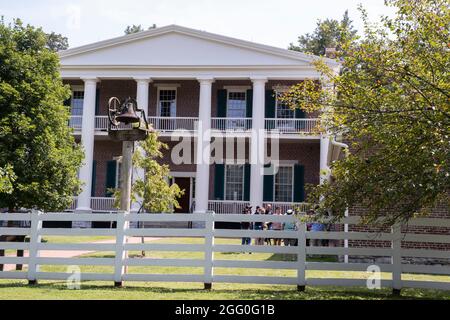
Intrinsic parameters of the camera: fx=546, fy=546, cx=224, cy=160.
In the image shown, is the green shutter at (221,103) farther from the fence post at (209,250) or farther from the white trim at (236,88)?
the fence post at (209,250)

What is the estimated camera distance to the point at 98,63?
2819cm

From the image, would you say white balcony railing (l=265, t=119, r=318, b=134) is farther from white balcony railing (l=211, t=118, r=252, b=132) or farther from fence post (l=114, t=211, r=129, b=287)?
fence post (l=114, t=211, r=129, b=287)

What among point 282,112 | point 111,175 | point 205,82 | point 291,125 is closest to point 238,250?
point 205,82

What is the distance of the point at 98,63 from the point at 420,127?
23.2 m

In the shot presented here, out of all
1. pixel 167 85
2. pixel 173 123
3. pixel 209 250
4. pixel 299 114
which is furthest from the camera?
pixel 167 85

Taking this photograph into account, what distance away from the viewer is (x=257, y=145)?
26984mm

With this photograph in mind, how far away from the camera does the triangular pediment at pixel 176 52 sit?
27250mm

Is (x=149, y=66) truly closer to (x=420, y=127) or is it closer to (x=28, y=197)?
(x=28, y=197)

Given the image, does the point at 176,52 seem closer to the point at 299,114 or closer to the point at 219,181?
the point at 219,181

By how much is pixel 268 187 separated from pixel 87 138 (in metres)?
9.58

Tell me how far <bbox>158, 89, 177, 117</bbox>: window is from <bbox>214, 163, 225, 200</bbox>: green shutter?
4099 mm

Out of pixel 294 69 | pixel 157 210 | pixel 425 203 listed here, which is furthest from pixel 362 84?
pixel 294 69

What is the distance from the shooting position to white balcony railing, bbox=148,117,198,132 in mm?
28609

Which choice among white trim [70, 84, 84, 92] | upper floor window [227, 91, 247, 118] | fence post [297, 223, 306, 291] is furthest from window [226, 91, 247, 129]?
fence post [297, 223, 306, 291]
